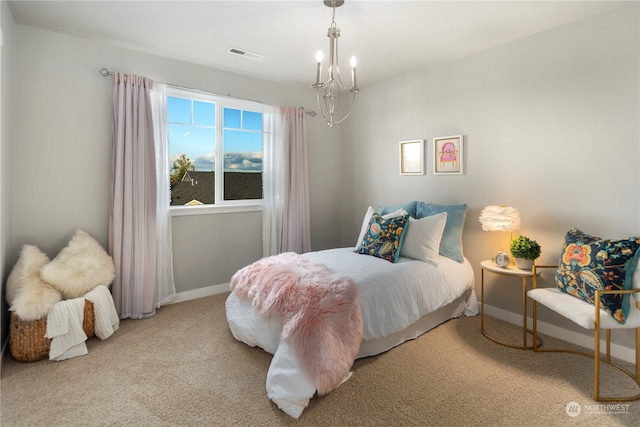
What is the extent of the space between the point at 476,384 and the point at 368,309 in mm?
802

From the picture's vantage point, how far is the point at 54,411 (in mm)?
1896

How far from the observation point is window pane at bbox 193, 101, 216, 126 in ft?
12.3

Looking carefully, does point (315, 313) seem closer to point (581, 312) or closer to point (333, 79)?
point (581, 312)

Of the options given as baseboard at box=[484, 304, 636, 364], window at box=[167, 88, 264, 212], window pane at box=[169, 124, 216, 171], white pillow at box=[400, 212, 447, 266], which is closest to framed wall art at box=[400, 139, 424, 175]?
white pillow at box=[400, 212, 447, 266]

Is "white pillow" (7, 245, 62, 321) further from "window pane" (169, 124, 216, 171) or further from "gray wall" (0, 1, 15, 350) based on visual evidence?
"window pane" (169, 124, 216, 171)

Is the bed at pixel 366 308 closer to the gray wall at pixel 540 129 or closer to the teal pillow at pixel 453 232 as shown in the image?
the teal pillow at pixel 453 232

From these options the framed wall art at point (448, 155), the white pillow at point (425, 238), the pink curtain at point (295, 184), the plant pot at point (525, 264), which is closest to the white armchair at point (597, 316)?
the plant pot at point (525, 264)

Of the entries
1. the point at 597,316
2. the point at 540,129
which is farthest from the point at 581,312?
the point at 540,129

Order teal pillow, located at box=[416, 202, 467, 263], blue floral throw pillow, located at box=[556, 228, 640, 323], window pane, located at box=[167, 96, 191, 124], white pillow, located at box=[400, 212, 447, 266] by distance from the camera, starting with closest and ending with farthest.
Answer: blue floral throw pillow, located at box=[556, 228, 640, 323]
white pillow, located at box=[400, 212, 447, 266]
teal pillow, located at box=[416, 202, 467, 263]
window pane, located at box=[167, 96, 191, 124]

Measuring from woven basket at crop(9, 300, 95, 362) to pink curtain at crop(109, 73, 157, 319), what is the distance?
2.31ft

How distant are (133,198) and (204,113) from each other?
1.26 metres

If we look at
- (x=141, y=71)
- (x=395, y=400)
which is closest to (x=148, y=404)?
(x=395, y=400)

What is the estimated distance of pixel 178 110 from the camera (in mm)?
3645

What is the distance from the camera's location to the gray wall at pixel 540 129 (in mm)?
2477
